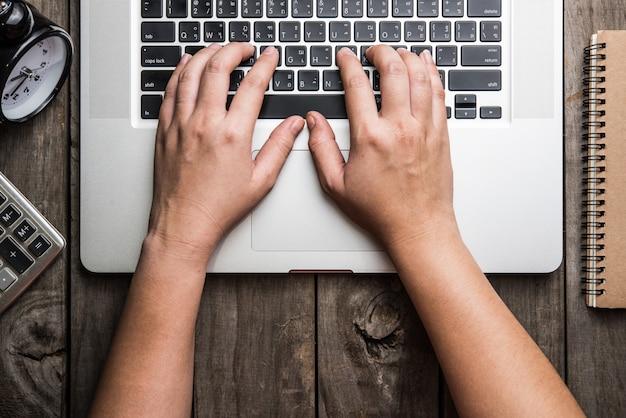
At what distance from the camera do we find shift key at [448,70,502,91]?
1.82 ft

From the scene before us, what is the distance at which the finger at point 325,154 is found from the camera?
546mm

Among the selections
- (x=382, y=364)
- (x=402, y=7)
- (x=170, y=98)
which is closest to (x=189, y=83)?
(x=170, y=98)

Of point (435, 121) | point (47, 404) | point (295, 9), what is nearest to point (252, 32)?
point (295, 9)

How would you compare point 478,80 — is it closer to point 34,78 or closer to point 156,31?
point 156,31

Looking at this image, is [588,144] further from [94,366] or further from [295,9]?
[94,366]

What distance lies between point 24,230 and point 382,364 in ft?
1.38

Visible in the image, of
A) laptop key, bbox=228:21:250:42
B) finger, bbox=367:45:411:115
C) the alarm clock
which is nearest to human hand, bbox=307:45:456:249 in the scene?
finger, bbox=367:45:411:115

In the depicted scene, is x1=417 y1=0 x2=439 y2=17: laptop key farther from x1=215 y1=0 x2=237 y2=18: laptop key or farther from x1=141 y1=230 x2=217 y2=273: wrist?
x1=141 y1=230 x2=217 y2=273: wrist

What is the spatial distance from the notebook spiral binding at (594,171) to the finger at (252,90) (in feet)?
1.16

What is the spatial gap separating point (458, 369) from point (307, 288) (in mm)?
185

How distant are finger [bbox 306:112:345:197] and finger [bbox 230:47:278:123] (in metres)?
0.05

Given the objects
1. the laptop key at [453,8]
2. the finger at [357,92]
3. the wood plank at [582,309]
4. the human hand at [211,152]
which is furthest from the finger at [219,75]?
the wood plank at [582,309]

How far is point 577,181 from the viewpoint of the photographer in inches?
23.9

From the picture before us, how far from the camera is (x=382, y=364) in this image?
61 centimetres
